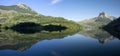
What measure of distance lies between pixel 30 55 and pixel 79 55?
57.8ft

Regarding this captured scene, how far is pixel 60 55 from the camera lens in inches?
2768

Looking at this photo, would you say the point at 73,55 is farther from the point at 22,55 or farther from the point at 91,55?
the point at 22,55

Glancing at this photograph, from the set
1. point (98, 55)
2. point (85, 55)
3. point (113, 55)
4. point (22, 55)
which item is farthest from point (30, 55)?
point (113, 55)

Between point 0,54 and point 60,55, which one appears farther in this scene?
point 0,54

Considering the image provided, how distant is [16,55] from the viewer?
236 ft

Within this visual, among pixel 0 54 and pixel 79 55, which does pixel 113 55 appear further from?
pixel 0 54

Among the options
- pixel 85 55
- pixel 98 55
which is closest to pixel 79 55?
pixel 85 55

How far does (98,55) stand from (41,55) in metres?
20.3

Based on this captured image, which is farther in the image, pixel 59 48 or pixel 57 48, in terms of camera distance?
pixel 57 48

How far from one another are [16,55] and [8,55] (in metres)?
3.30

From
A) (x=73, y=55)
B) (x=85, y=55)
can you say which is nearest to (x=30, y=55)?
(x=73, y=55)

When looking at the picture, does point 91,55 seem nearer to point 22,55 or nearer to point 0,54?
point 22,55

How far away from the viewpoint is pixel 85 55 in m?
72.0

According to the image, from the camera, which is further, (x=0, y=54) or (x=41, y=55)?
(x=0, y=54)
